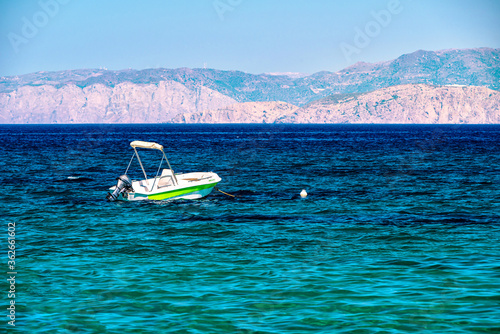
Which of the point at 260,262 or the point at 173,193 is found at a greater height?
the point at 173,193

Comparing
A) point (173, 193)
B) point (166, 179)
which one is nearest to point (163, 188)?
point (173, 193)

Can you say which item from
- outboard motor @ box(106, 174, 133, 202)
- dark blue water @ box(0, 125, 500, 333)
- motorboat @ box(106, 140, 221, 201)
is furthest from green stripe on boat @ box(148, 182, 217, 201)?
outboard motor @ box(106, 174, 133, 202)

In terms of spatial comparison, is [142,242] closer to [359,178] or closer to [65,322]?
[65,322]

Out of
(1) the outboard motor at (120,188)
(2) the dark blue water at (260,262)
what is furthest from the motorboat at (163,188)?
(2) the dark blue water at (260,262)

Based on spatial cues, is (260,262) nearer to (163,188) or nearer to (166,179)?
(163,188)

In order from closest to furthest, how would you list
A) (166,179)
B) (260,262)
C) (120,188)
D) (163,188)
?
(260,262) < (163,188) < (120,188) < (166,179)

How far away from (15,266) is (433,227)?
1981 centimetres

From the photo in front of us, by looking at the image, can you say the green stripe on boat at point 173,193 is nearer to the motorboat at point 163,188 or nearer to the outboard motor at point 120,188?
the motorboat at point 163,188

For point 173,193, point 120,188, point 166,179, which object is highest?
point 166,179

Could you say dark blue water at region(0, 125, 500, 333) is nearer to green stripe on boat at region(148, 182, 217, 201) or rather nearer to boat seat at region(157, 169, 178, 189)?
green stripe on boat at region(148, 182, 217, 201)

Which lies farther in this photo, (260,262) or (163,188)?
(163,188)

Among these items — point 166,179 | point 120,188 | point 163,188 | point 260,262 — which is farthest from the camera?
point 166,179

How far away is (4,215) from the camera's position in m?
35.0

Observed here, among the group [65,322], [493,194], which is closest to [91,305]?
[65,322]
